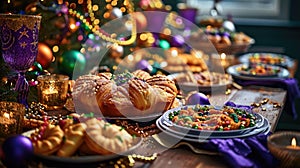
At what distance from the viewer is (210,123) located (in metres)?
1.37

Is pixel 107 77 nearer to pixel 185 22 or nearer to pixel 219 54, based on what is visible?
pixel 219 54

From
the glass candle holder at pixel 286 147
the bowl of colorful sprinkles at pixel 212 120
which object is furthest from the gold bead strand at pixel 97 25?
the glass candle holder at pixel 286 147

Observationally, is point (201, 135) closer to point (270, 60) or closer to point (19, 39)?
point (19, 39)

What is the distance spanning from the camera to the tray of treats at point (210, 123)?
4.32 feet

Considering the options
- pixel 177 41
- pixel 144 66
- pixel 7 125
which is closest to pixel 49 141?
pixel 7 125

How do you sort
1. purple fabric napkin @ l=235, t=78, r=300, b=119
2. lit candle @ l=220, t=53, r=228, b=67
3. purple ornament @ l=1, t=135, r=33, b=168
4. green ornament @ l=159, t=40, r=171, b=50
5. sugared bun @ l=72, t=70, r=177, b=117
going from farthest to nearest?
green ornament @ l=159, t=40, r=171, b=50
lit candle @ l=220, t=53, r=228, b=67
purple fabric napkin @ l=235, t=78, r=300, b=119
sugared bun @ l=72, t=70, r=177, b=117
purple ornament @ l=1, t=135, r=33, b=168

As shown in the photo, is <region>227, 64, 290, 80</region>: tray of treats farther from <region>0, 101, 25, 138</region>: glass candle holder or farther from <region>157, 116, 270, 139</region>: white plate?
<region>0, 101, 25, 138</region>: glass candle holder

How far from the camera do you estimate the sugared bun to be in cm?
144

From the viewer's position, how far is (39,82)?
163 cm

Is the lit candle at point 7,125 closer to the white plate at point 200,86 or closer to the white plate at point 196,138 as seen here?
the white plate at point 196,138

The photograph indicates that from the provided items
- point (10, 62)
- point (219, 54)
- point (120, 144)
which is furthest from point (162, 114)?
point (219, 54)

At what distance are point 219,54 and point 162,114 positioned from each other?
1.42 meters

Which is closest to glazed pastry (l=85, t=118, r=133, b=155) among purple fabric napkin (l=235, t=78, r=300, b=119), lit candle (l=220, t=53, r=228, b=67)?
purple fabric napkin (l=235, t=78, r=300, b=119)

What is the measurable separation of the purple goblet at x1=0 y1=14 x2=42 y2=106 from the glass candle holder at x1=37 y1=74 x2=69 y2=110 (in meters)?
0.09
